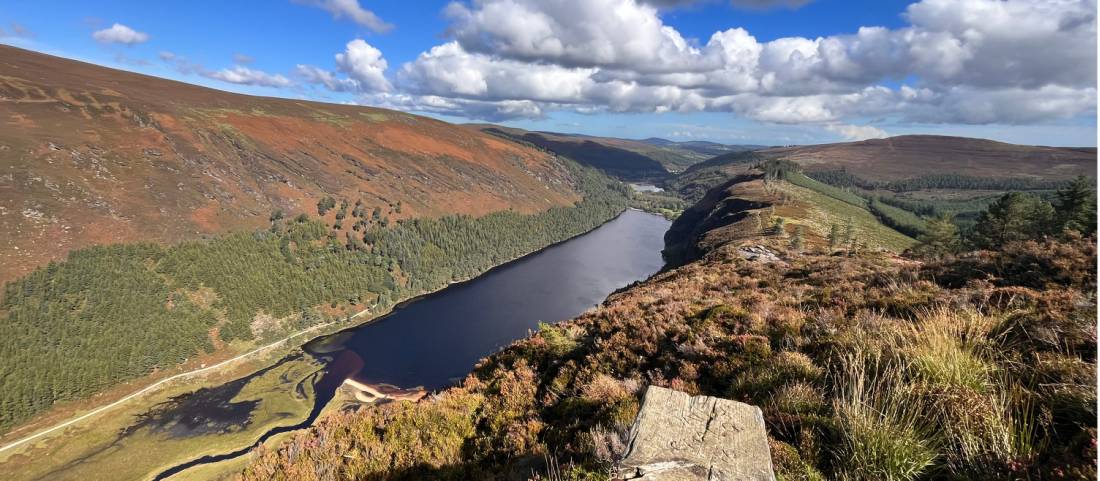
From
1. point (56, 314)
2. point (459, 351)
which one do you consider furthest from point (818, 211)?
point (56, 314)

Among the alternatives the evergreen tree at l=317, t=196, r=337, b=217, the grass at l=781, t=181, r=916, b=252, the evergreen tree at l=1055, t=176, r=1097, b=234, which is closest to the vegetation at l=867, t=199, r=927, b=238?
the grass at l=781, t=181, r=916, b=252

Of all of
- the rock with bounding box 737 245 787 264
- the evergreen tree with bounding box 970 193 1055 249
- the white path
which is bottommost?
the white path

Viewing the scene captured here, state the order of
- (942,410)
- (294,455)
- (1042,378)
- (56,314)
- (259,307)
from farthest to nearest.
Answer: (259,307) < (56,314) < (294,455) < (1042,378) < (942,410)

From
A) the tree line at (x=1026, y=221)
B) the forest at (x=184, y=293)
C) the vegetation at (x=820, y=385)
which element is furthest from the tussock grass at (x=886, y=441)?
the forest at (x=184, y=293)

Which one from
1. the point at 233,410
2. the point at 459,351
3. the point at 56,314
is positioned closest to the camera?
the point at 233,410

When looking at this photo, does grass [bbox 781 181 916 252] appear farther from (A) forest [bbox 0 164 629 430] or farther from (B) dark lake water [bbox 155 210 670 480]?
(A) forest [bbox 0 164 629 430]

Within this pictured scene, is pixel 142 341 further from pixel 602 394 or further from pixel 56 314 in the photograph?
pixel 602 394

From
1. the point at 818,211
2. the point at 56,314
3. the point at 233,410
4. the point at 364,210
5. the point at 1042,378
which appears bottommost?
the point at 233,410

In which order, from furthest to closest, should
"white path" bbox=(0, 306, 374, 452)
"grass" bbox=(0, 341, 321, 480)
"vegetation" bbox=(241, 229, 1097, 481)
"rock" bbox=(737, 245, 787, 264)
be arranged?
"white path" bbox=(0, 306, 374, 452), "grass" bbox=(0, 341, 321, 480), "rock" bbox=(737, 245, 787, 264), "vegetation" bbox=(241, 229, 1097, 481)
